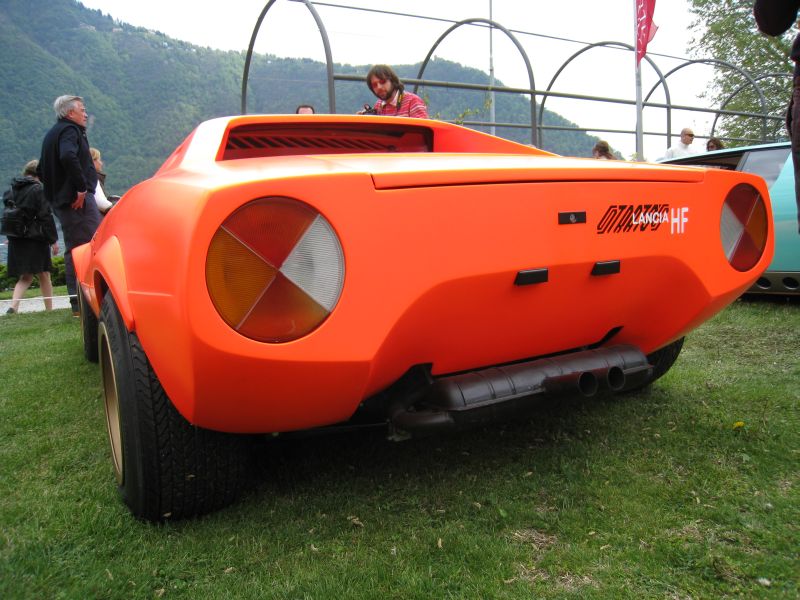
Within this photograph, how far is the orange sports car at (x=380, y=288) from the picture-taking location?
4.53ft

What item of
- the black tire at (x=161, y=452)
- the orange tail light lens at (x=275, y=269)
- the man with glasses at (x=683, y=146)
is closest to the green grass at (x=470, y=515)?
the black tire at (x=161, y=452)

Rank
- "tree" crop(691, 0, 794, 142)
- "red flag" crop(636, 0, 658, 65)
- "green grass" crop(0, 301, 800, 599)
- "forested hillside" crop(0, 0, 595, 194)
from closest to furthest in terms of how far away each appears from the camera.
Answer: "green grass" crop(0, 301, 800, 599)
"forested hillside" crop(0, 0, 595, 194)
"red flag" crop(636, 0, 658, 65)
"tree" crop(691, 0, 794, 142)

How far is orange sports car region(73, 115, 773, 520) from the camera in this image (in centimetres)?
138

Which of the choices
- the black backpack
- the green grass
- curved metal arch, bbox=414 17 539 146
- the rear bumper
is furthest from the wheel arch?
curved metal arch, bbox=414 17 539 146

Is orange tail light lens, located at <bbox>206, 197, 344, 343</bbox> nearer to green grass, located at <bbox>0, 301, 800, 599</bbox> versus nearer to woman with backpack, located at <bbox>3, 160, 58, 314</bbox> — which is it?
green grass, located at <bbox>0, 301, 800, 599</bbox>

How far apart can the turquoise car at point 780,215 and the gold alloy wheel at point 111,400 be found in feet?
13.4

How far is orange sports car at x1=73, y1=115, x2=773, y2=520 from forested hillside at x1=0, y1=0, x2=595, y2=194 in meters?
1.83

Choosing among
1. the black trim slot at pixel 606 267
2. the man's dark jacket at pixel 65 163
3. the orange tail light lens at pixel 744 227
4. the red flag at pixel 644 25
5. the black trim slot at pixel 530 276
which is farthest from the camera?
the red flag at pixel 644 25

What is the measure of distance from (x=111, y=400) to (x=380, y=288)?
1.27 m

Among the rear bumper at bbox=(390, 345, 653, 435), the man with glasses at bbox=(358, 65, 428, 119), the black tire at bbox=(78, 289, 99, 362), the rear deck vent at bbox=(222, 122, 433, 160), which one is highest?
the man with glasses at bbox=(358, 65, 428, 119)

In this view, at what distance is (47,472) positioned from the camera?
88.5 inches

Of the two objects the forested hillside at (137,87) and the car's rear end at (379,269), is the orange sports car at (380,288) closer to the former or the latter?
the car's rear end at (379,269)

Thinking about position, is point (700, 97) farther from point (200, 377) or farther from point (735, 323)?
point (200, 377)

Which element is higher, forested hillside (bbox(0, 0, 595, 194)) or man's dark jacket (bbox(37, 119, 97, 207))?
forested hillside (bbox(0, 0, 595, 194))
